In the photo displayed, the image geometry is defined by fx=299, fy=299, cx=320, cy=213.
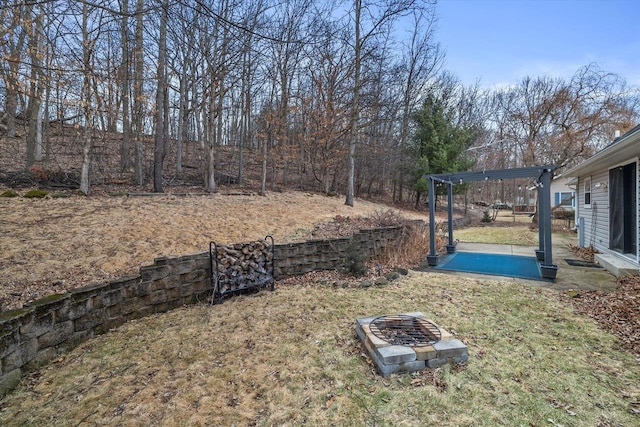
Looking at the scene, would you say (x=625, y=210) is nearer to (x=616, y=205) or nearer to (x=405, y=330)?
(x=616, y=205)

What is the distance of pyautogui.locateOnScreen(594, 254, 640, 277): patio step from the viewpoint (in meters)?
5.16

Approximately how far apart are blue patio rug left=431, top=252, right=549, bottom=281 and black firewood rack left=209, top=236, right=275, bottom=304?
3.62 meters

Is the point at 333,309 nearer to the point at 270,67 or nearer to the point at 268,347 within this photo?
the point at 268,347

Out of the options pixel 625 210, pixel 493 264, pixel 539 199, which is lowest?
pixel 493 264

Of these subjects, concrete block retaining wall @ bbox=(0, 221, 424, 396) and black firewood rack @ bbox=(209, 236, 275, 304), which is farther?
black firewood rack @ bbox=(209, 236, 275, 304)

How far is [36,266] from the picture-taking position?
3.70 metres

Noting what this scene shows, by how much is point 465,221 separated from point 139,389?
17.0m

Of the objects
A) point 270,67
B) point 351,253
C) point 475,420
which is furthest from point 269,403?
point 270,67

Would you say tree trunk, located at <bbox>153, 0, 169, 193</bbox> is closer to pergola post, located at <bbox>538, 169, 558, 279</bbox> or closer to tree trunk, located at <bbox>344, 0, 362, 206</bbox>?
tree trunk, located at <bbox>344, 0, 362, 206</bbox>

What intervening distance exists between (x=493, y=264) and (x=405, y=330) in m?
4.69

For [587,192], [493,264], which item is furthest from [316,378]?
[587,192]

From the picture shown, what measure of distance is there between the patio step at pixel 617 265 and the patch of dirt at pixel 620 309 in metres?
0.24

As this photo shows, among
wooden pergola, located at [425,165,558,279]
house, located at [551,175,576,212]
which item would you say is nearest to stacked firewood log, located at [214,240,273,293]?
wooden pergola, located at [425,165,558,279]

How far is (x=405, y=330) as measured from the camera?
3096 mm
